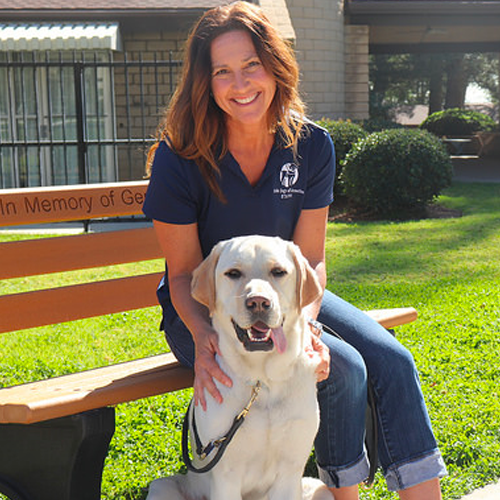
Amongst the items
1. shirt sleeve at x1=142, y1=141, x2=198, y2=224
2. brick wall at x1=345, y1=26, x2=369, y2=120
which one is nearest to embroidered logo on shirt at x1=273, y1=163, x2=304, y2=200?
shirt sleeve at x1=142, y1=141, x2=198, y2=224

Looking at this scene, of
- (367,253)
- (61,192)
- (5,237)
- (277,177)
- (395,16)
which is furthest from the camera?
(395,16)

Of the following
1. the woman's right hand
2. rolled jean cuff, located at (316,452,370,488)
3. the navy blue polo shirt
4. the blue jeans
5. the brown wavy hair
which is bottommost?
rolled jean cuff, located at (316,452,370,488)

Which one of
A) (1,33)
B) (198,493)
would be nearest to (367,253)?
(198,493)

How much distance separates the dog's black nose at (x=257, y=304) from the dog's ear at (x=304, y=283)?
0.23m

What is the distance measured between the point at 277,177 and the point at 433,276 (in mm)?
4871

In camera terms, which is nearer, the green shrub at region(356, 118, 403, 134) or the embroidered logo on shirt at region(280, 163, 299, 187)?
the embroidered logo on shirt at region(280, 163, 299, 187)

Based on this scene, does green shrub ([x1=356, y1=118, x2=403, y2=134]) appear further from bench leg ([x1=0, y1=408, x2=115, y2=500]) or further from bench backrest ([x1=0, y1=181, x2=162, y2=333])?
bench leg ([x1=0, y1=408, x2=115, y2=500])

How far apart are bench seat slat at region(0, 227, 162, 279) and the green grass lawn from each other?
0.96m

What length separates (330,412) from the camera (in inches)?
109

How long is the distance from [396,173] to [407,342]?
6303mm

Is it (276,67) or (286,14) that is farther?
(286,14)

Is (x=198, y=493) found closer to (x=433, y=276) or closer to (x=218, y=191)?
(x=218, y=191)

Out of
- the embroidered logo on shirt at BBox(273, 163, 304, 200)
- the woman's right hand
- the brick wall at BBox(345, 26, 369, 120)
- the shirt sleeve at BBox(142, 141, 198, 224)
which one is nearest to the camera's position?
the woman's right hand

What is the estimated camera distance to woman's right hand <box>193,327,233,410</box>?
2453mm
